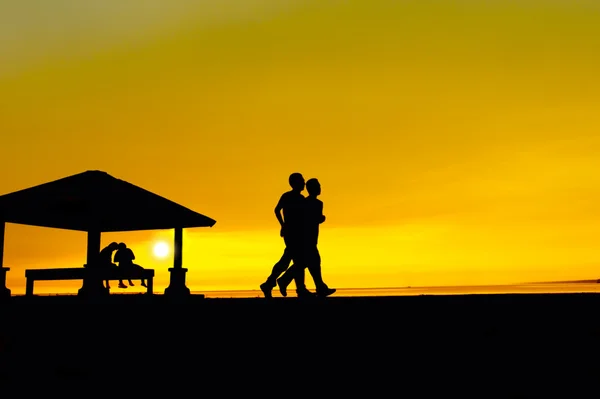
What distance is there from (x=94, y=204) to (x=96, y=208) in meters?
0.10

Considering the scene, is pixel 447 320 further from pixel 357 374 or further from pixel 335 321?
pixel 357 374

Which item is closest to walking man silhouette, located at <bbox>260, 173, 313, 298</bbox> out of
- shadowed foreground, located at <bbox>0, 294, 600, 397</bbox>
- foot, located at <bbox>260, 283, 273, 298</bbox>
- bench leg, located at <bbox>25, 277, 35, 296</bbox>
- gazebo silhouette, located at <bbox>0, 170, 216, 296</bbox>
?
foot, located at <bbox>260, 283, 273, 298</bbox>

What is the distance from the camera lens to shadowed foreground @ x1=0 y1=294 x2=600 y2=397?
20.8ft

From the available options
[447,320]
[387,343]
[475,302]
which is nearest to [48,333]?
[387,343]

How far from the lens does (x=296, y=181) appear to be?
12.8 m

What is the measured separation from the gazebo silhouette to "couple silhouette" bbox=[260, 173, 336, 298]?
5132mm

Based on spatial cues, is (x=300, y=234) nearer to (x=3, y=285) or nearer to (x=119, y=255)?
(x=3, y=285)

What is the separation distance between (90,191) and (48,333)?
7739mm

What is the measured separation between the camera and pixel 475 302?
10.6 metres

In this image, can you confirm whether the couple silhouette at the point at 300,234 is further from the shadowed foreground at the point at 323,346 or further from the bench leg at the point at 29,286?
the bench leg at the point at 29,286

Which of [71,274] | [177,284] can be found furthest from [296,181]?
[71,274]

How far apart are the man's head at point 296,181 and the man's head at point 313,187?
12 centimetres

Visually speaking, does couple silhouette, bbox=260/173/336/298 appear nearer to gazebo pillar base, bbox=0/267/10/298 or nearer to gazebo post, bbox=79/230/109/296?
gazebo post, bbox=79/230/109/296

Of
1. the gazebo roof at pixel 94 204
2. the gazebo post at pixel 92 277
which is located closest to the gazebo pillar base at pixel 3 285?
the gazebo roof at pixel 94 204
